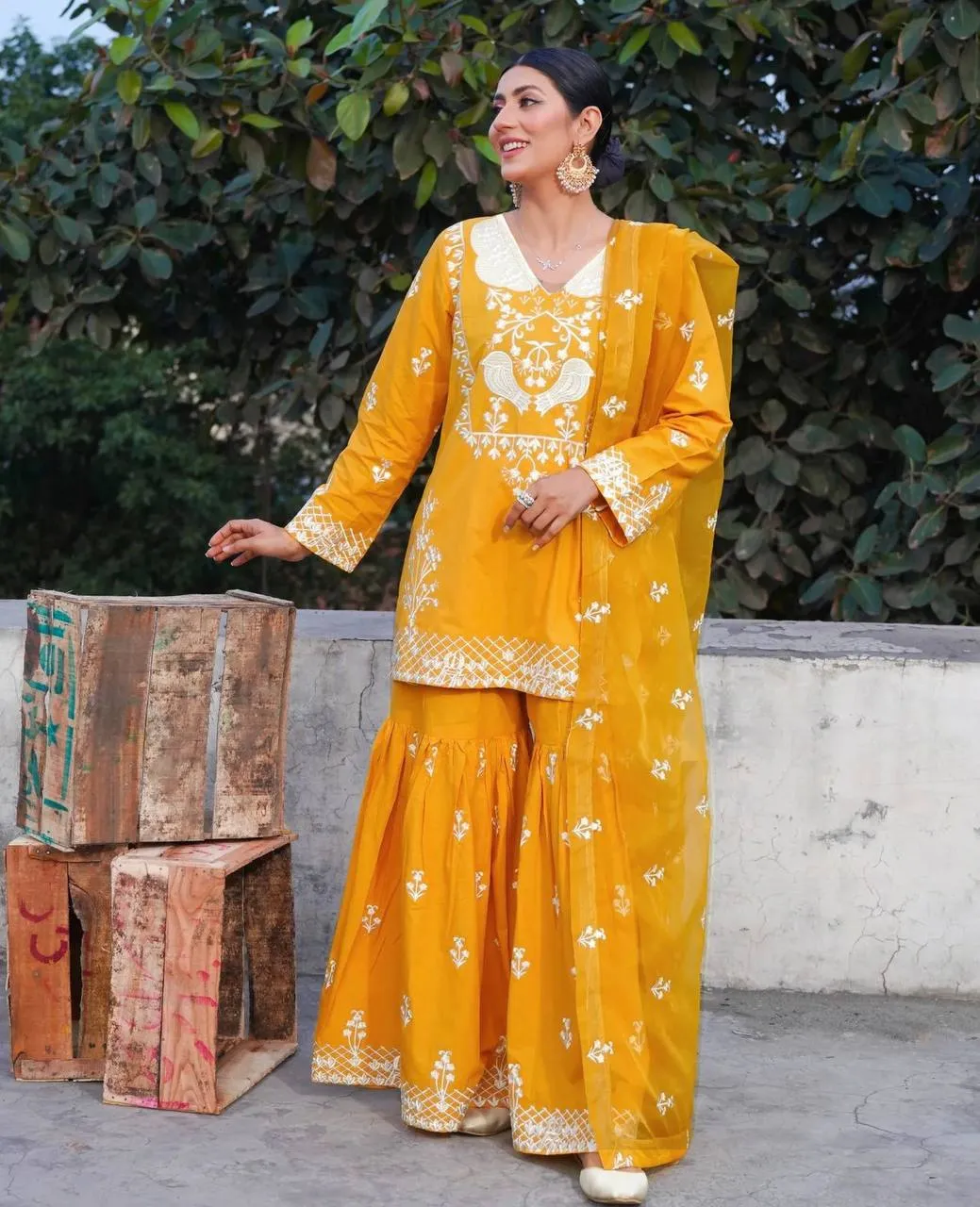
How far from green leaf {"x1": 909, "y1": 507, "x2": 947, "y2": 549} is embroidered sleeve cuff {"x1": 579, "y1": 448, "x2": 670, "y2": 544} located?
1770 millimetres

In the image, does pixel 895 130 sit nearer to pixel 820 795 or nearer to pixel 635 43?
pixel 635 43

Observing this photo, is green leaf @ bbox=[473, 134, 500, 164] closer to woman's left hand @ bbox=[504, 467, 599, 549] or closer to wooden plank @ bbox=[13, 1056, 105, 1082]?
woman's left hand @ bbox=[504, 467, 599, 549]

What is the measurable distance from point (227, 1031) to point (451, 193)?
2140 mm

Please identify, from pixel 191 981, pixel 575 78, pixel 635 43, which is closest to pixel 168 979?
pixel 191 981

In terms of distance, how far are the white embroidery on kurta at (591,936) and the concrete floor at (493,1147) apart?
→ 384 millimetres

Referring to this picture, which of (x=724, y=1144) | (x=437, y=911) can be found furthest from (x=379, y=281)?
(x=724, y=1144)

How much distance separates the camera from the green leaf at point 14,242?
15.1ft

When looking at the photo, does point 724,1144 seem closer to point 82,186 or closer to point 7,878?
point 7,878

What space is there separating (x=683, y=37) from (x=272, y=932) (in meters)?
2.38

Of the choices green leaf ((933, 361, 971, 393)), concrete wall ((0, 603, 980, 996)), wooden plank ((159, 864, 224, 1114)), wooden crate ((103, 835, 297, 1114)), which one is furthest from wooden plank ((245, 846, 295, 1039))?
green leaf ((933, 361, 971, 393))

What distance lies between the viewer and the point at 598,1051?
2766 millimetres

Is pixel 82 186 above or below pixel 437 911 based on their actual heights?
above

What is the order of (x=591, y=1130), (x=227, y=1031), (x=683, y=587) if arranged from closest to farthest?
(x=591, y=1130)
(x=683, y=587)
(x=227, y=1031)

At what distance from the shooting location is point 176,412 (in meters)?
6.07
